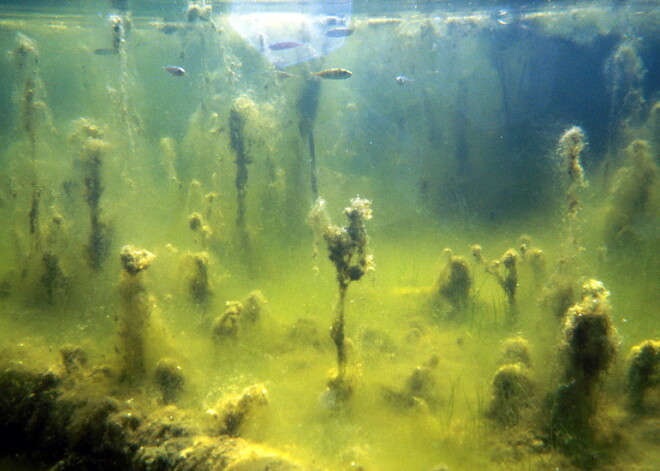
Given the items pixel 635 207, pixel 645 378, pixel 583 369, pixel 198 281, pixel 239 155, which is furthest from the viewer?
pixel 239 155

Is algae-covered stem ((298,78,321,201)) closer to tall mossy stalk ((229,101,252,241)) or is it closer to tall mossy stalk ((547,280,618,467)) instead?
tall mossy stalk ((229,101,252,241))

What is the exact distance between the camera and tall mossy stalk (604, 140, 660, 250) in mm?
10328

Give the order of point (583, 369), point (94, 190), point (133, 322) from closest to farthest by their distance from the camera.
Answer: point (583, 369)
point (133, 322)
point (94, 190)

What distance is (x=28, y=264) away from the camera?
881cm

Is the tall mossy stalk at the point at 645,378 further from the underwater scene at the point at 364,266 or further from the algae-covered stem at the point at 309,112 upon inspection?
the algae-covered stem at the point at 309,112

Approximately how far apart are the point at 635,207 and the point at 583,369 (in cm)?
928

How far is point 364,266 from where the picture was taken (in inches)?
202

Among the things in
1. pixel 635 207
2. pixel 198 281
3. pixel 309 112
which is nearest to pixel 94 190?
pixel 198 281

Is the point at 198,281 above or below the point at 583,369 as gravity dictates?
above

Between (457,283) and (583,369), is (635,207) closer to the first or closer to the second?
(457,283)

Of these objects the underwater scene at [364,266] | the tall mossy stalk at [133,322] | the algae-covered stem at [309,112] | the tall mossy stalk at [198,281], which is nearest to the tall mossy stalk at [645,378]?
the underwater scene at [364,266]

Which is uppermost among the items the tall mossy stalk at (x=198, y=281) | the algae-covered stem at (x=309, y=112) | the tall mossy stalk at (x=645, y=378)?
the algae-covered stem at (x=309, y=112)

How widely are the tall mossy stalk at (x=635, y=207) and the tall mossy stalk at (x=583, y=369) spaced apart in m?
7.88

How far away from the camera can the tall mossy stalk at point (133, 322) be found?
504cm
